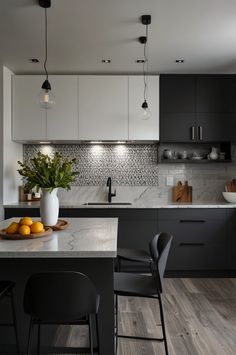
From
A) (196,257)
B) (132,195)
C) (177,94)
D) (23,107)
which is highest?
(177,94)

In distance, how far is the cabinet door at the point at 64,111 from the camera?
14.5 feet

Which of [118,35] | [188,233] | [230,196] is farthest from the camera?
[230,196]

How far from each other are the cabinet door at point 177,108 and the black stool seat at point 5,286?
2937 mm

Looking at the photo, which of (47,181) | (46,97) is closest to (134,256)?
(47,181)

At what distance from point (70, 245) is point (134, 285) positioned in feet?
2.00

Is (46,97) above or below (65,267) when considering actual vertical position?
above

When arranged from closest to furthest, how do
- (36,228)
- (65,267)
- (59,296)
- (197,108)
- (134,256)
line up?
(59,296), (65,267), (36,228), (134,256), (197,108)

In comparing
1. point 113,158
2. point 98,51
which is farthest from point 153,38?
point 113,158

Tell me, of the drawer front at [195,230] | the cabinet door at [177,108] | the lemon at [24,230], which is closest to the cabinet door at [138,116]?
the cabinet door at [177,108]

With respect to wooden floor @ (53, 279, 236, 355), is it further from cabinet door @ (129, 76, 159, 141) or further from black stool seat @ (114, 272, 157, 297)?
cabinet door @ (129, 76, 159, 141)

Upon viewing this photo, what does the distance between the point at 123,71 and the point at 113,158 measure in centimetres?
118

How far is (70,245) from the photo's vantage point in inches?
77.0

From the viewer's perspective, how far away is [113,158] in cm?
483

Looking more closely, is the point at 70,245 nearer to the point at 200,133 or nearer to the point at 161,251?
the point at 161,251
